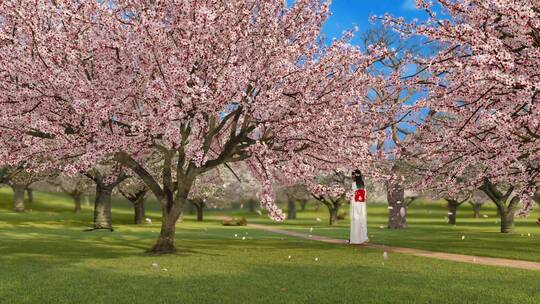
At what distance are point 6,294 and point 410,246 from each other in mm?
19957

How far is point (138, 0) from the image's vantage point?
799 inches

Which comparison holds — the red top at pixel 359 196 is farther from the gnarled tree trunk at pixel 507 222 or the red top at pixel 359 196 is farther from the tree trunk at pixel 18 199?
the tree trunk at pixel 18 199

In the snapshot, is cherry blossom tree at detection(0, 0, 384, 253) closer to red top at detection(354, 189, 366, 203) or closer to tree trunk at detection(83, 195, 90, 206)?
red top at detection(354, 189, 366, 203)

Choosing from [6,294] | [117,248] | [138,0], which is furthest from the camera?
[117,248]

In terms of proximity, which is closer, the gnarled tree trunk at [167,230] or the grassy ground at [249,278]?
the grassy ground at [249,278]

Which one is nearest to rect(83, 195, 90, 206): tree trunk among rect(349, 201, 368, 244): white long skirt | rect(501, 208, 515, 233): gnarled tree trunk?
rect(501, 208, 515, 233): gnarled tree trunk

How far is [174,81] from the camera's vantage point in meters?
17.6

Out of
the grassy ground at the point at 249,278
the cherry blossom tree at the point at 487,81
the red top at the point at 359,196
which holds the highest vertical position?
the cherry blossom tree at the point at 487,81

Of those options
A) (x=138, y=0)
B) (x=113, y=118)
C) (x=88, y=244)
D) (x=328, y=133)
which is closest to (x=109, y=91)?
(x=113, y=118)

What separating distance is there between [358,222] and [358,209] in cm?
69

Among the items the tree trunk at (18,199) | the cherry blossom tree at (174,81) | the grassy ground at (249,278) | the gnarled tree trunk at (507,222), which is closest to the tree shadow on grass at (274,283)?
the grassy ground at (249,278)

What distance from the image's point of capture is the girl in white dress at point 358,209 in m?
27.7

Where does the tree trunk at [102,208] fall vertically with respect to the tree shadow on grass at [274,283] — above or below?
above

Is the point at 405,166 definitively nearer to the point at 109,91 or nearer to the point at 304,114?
the point at 304,114
